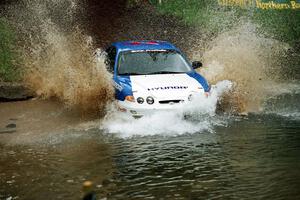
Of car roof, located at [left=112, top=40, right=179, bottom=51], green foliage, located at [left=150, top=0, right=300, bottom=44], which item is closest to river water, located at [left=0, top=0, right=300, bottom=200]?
car roof, located at [left=112, top=40, right=179, bottom=51]

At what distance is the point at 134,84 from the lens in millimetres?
10383

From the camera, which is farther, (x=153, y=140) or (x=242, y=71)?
(x=242, y=71)

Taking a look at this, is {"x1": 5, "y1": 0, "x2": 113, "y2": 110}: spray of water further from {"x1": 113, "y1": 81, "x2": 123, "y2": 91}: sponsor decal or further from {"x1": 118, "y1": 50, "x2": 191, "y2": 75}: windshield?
{"x1": 118, "y1": 50, "x2": 191, "y2": 75}: windshield

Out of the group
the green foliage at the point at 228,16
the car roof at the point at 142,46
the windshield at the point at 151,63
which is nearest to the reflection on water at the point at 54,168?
the windshield at the point at 151,63

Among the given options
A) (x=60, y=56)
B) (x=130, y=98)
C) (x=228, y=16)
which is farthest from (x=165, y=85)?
(x=228, y=16)

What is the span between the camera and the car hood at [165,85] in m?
10.1

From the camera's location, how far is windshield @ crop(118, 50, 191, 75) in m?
11.1

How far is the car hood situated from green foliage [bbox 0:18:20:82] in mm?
6354

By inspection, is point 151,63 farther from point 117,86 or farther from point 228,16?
point 228,16

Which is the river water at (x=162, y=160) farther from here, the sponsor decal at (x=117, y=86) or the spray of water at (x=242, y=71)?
the spray of water at (x=242, y=71)

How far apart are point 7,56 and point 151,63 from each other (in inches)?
308

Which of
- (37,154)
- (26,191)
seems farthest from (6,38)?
(26,191)

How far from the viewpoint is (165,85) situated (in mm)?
10328

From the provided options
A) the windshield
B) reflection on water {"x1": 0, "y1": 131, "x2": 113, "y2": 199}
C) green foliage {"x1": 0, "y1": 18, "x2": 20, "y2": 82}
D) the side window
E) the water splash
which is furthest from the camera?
green foliage {"x1": 0, "y1": 18, "x2": 20, "y2": 82}
